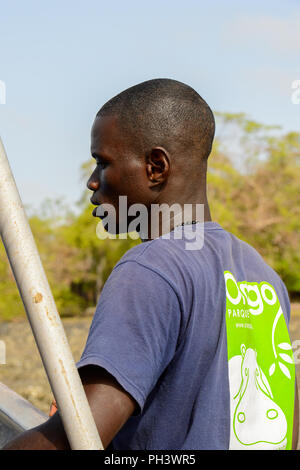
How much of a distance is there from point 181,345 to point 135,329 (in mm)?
156

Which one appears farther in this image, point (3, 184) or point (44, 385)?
point (44, 385)

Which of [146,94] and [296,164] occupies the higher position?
[146,94]

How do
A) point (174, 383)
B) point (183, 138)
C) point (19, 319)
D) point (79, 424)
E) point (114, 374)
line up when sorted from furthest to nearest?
point (19, 319) < point (183, 138) < point (174, 383) < point (114, 374) < point (79, 424)

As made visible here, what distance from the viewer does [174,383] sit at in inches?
55.7

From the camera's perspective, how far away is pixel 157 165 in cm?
169

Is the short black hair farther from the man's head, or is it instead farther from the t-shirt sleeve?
the t-shirt sleeve

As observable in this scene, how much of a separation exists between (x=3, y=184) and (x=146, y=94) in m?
0.86

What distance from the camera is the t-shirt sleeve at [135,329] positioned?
1.25 meters

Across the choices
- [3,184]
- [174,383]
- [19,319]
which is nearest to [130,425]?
[174,383]

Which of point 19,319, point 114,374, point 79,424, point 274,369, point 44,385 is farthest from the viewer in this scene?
point 19,319

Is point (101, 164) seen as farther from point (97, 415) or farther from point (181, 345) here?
point (97, 415)

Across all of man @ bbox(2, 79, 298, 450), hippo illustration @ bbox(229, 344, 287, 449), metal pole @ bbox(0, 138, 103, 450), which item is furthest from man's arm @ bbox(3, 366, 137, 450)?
hippo illustration @ bbox(229, 344, 287, 449)
